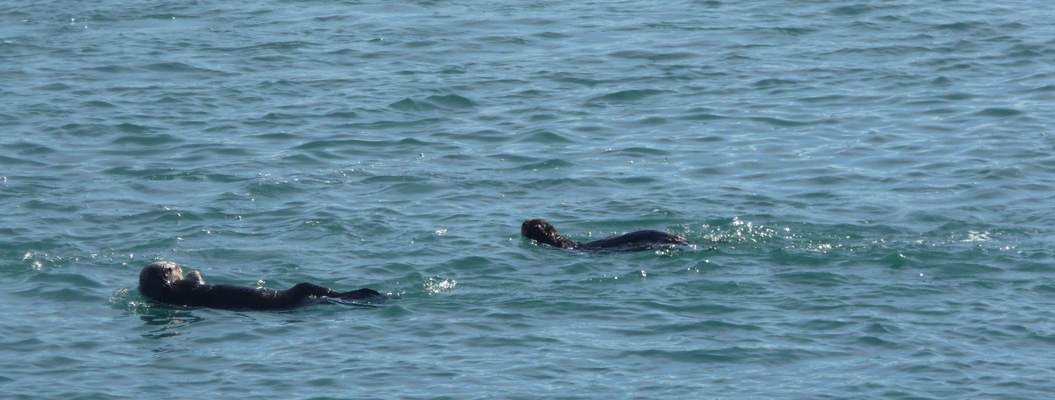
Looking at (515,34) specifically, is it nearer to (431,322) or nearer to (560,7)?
(560,7)

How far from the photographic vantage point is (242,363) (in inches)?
425

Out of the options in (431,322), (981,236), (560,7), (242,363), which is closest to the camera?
(242,363)

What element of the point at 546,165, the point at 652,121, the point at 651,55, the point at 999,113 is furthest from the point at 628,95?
the point at 999,113

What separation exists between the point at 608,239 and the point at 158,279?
4.21 metres

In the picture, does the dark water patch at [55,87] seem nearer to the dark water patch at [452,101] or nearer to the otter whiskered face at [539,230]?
the dark water patch at [452,101]

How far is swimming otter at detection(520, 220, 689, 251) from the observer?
1309 cm

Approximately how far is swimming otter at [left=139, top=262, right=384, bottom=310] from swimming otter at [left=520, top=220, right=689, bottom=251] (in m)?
2.05

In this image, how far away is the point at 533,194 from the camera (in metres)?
15.7

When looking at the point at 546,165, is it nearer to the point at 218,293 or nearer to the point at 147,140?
the point at 147,140

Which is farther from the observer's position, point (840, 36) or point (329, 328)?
point (840, 36)

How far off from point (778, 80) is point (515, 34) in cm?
530

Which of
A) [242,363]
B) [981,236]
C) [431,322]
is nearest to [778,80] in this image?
[981,236]

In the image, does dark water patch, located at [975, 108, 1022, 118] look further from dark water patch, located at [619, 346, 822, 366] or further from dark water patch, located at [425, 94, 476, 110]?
dark water patch, located at [619, 346, 822, 366]

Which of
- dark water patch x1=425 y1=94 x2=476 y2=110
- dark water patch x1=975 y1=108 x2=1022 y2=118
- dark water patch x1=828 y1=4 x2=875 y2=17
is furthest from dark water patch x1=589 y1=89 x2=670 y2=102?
dark water patch x1=828 y1=4 x2=875 y2=17
